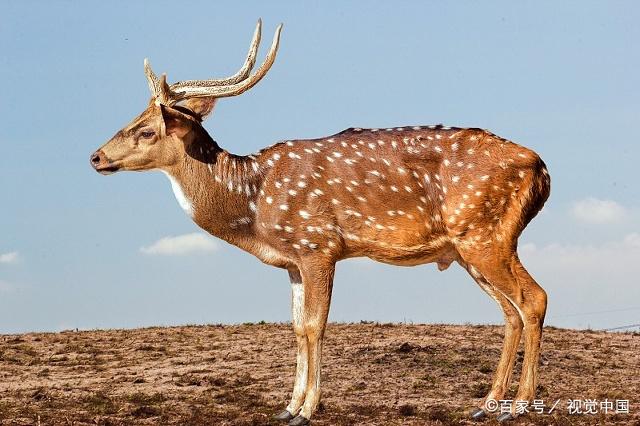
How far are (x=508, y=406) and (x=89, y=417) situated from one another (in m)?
4.41

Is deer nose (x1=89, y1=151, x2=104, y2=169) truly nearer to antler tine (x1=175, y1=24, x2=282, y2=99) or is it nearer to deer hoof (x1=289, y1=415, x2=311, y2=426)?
antler tine (x1=175, y1=24, x2=282, y2=99)

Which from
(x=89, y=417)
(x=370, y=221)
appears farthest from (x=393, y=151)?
(x=89, y=417)

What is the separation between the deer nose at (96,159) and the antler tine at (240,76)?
972 mm

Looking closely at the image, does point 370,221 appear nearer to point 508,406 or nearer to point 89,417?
point 508,406

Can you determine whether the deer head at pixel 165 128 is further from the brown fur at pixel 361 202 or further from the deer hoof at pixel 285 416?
the deer hoof at pixel 285 416

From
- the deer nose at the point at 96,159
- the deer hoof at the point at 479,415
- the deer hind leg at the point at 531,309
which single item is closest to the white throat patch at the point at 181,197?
the deer nose at the point at 96,159

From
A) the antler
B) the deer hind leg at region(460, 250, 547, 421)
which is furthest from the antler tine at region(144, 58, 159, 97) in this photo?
the deer hind leg at region(460, 250, 547, 421)

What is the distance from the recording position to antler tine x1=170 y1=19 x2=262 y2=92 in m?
10.7

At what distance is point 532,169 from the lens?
10.6m

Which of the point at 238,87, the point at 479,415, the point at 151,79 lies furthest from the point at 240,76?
the point at 479,415

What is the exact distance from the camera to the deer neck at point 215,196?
10.6 m

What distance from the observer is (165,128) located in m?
10.5

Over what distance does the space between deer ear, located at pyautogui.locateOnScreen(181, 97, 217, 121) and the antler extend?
3.1 inches

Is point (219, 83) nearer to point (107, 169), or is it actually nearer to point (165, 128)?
point (165, 128)
